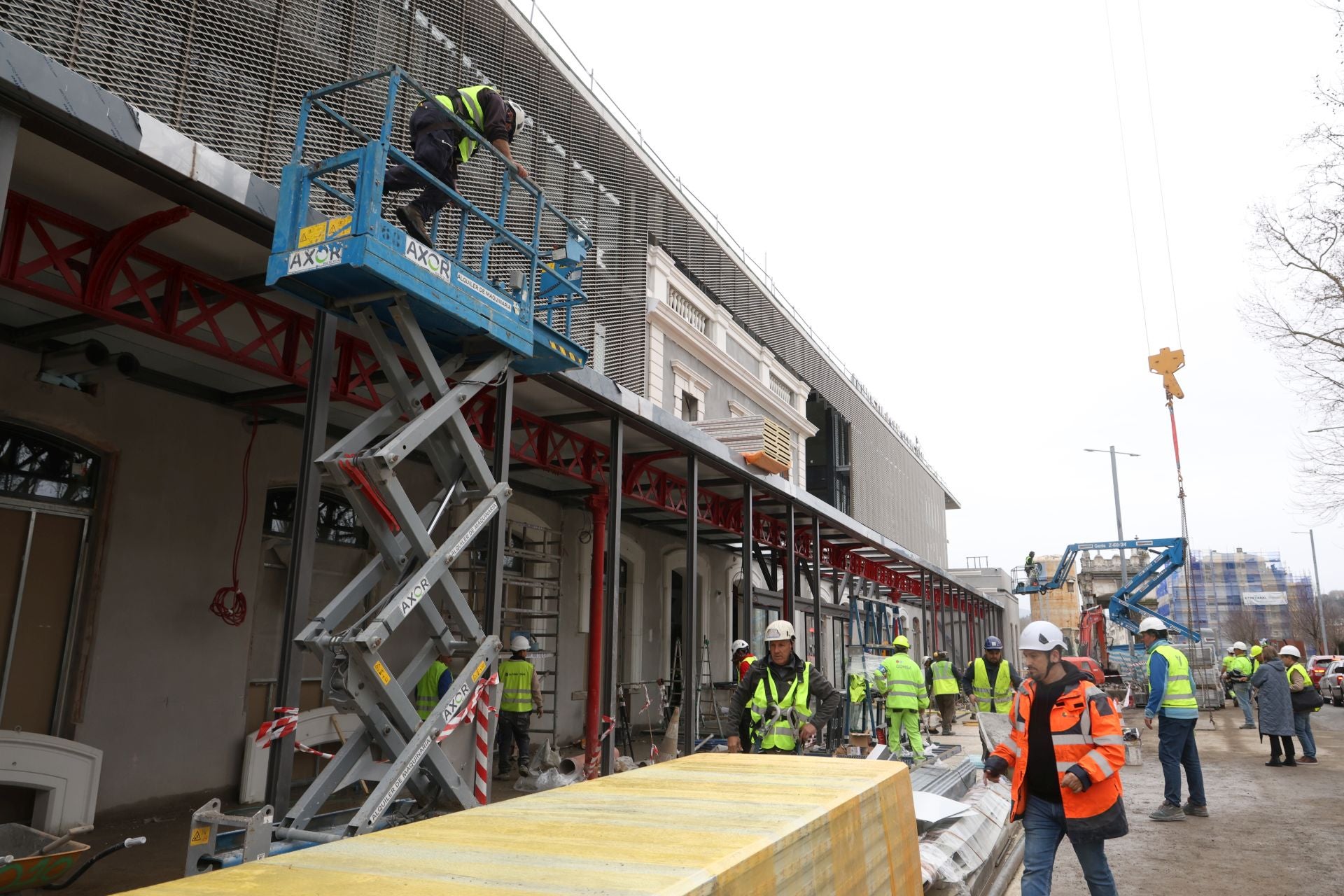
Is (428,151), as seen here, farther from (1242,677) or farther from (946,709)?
(1242,677)

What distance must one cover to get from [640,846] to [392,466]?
3.75 meters

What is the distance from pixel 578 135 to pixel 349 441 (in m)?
8.43

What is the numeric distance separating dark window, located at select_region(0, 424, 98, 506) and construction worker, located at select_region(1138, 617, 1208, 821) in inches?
440

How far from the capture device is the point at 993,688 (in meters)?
11.6

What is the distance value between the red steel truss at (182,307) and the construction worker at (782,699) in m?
3.94

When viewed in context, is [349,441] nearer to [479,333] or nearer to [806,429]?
[479,333]

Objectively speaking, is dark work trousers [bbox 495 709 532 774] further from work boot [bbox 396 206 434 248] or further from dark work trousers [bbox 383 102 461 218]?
dark work trousers [bbox 383 102 461 218]

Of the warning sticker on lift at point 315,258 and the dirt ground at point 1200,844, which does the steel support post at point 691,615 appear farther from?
the warning sticker on lift at point 315,258

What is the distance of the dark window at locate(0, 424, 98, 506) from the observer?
26.6 ft

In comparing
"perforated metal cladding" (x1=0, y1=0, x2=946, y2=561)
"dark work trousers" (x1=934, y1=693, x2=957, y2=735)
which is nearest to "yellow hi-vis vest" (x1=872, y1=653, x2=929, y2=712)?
"dark work trousers" (x1=934, y1=693, x2=957, y2=735)

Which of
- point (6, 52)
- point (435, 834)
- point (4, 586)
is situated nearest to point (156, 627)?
point (4, 586)

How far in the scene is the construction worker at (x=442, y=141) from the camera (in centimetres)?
627

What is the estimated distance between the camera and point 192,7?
21.1 feet

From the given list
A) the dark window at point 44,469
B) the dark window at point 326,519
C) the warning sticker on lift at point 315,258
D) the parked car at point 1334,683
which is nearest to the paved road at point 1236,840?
the warning sticker on lift at point 315,258
